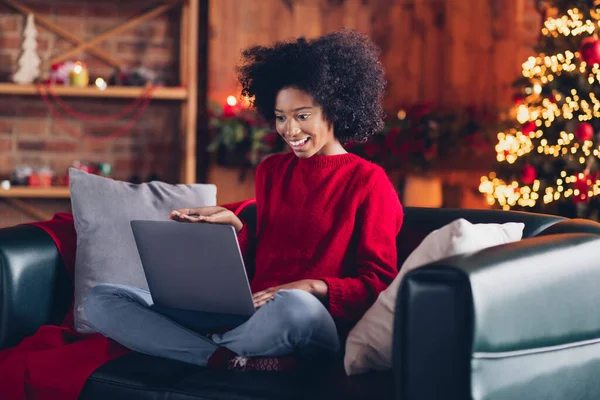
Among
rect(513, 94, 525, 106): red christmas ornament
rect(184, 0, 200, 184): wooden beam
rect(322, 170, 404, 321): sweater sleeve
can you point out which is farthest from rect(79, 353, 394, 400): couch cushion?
rect(184, 0, 200, 184): wooden beam

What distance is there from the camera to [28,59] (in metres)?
4.18

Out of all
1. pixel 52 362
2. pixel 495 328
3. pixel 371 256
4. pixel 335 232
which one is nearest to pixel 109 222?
pixel 52 362

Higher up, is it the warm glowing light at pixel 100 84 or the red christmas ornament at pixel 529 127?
the warm glowing light at pixel 100 84

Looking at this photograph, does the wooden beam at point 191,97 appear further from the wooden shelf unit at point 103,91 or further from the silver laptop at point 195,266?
the silver laptop at point 195,266

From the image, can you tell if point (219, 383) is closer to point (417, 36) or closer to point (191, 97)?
point (191, 97)

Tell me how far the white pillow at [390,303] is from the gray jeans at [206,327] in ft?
0.30

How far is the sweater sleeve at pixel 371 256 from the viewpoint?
1839mm

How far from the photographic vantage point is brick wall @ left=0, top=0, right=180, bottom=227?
4.39m

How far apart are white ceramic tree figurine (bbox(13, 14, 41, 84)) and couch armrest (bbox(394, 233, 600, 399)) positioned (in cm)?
325

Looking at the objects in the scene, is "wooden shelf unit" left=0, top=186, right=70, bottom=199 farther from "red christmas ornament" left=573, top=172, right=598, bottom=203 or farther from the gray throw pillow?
"red christmas ornament" left=573, top=172, right=598, bottom=203

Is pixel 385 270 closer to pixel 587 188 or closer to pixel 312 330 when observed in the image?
pixel 312 330

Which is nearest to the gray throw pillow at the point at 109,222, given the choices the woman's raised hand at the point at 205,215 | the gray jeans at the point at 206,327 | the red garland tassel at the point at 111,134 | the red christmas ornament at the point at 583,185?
the gray jeans at the point at 206,327

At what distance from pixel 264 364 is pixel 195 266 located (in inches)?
10.1

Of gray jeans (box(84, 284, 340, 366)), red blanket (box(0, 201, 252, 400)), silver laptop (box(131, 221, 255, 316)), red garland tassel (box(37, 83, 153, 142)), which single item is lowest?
red blanket (box(0, 201, 252, 400))
